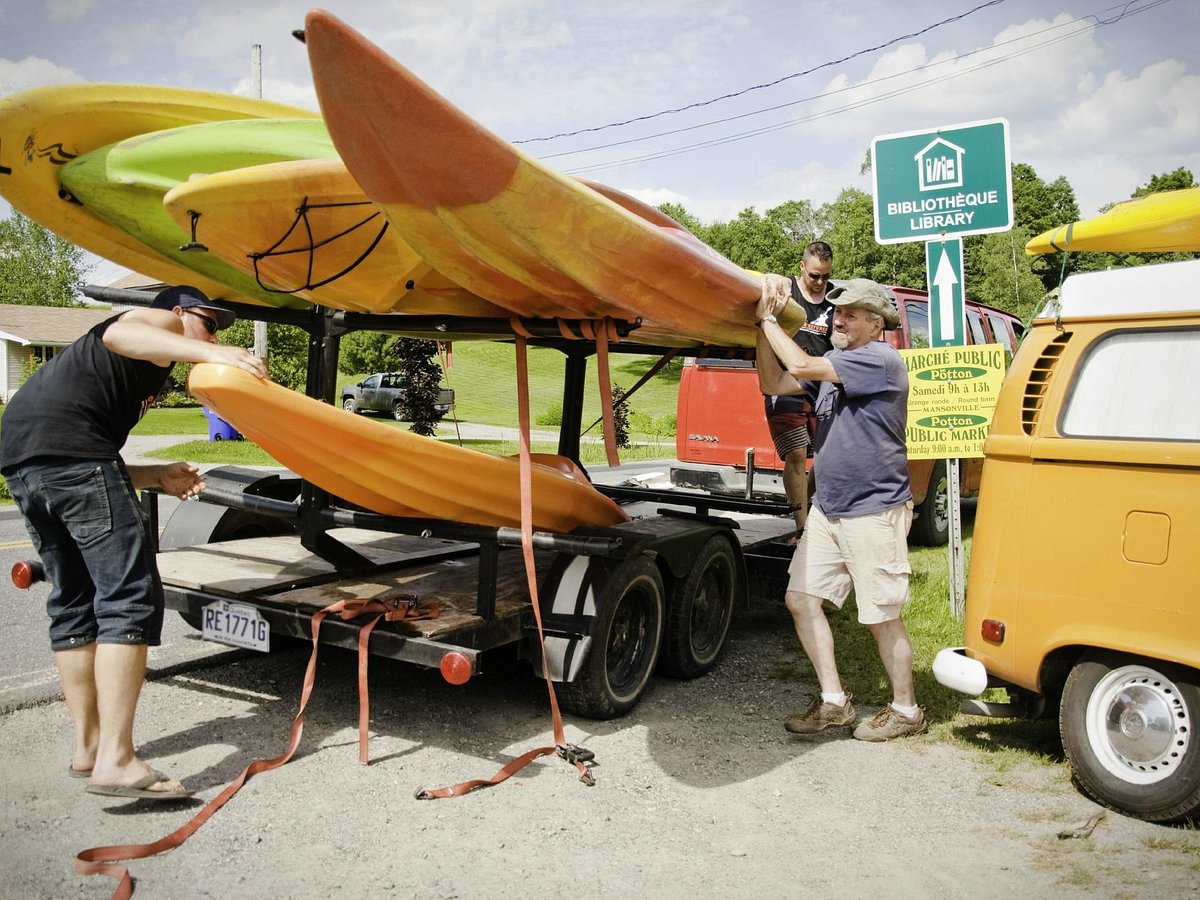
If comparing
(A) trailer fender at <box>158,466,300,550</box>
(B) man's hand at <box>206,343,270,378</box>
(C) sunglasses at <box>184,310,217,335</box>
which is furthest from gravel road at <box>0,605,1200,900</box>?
(C) sunglasses at <box>184,310,217,335</box>

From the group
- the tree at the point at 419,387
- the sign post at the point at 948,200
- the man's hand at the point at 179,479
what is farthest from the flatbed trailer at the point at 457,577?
the tree at the point at 419,387

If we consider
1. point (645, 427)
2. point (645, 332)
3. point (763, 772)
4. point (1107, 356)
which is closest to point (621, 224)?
point (645, 332)

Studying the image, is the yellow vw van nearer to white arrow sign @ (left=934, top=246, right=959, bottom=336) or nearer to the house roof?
white arrow sign @ (left=934, top=246, right=959, bottom=336)

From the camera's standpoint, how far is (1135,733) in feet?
12.2

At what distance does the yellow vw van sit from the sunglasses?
337cm

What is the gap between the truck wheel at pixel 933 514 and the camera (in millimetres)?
9422

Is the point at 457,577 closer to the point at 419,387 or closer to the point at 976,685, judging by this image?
the point at 976,685

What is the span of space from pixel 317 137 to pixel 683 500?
3703mm

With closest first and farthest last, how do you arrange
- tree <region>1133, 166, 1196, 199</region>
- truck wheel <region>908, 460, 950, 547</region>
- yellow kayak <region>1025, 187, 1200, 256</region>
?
1. yellow kayak <region>1025, 187, 1200, 256</region>
2. truck wheel <region>908, 460, 950, 547</region>
3. tree <region>1133, 166, 1196, 199</region>

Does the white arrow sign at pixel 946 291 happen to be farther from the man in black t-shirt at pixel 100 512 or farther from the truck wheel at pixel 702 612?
the man in black t-shirt at pixel 100 512

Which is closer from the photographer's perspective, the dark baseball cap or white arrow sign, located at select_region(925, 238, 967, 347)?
the dark baseball cap

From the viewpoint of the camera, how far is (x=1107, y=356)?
396 centimetres

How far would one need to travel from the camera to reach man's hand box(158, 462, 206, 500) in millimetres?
4480

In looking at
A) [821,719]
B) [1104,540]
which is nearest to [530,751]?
[821,719]
